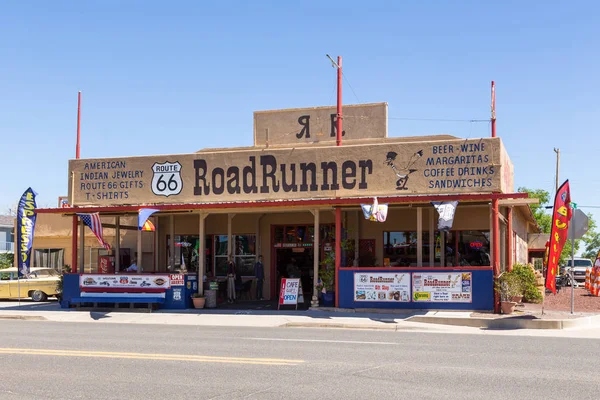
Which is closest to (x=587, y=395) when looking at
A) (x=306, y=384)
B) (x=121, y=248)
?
(x=306, y=384)

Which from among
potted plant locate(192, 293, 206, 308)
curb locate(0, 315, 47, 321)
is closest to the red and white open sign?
potted plant locate(192, 293, 206, 308)

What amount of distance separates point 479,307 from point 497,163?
4110 millimetres

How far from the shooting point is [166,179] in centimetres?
2392

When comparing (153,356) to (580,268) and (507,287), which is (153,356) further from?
(580,268)

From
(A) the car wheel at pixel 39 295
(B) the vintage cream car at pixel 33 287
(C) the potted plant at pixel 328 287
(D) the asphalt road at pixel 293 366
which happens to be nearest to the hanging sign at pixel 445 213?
(C) the potted plant at pixel 328 287

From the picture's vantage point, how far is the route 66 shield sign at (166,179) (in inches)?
938

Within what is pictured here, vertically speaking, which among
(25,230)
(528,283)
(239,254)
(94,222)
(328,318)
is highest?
(94,222)

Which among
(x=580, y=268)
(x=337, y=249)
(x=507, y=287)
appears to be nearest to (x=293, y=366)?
(x=507, y=287)

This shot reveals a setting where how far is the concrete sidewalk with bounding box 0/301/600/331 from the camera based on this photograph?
58.5 ft

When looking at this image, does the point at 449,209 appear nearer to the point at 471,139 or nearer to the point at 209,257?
the point at 471,139

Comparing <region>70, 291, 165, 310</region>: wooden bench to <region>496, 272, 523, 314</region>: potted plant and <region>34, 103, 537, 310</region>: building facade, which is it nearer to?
<region>34, 103, 537, 310</region>: building facade

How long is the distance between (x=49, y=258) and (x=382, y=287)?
18.9 meters

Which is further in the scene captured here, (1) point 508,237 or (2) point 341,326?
(1) point 508,237

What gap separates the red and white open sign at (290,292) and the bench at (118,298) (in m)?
3.90
